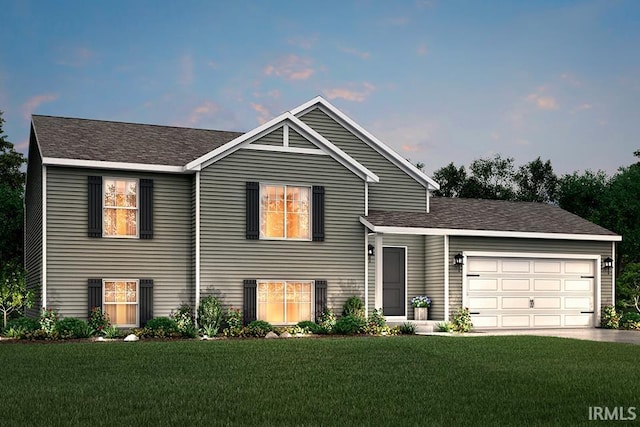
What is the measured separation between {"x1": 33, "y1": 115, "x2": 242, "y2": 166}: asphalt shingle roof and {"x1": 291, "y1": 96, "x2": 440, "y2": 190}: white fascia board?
306 cm

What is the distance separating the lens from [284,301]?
2423cm

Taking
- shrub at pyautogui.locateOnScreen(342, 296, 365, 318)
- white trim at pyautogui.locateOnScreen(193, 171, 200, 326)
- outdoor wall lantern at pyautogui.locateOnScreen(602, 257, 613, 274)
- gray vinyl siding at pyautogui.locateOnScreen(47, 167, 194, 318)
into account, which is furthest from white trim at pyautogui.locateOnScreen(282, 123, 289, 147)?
outdoor wall lantern at pyautogui.locateOnScreen(602, 257, 613, 274)

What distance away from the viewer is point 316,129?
26359mm

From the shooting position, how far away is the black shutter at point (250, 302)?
23.6 metres

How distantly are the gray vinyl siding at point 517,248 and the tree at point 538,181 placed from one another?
18394 millimetres

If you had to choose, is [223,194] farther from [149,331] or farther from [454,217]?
[454,217]

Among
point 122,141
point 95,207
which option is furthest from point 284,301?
point 122,141

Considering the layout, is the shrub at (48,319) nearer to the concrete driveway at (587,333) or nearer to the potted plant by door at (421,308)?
the potted plant by door at (421,308)

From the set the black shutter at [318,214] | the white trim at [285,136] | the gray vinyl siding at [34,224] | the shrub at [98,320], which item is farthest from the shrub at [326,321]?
→ the gray vinyl siding at [34,224]

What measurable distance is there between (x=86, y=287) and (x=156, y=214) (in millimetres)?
2755

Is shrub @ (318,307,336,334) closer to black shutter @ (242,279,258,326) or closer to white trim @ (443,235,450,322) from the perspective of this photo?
black shutter @ (242,279,258,326)

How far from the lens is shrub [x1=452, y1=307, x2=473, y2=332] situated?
25312mm

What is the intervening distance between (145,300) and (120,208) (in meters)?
2.62

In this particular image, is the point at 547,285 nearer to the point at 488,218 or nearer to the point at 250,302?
the point at 488,218
